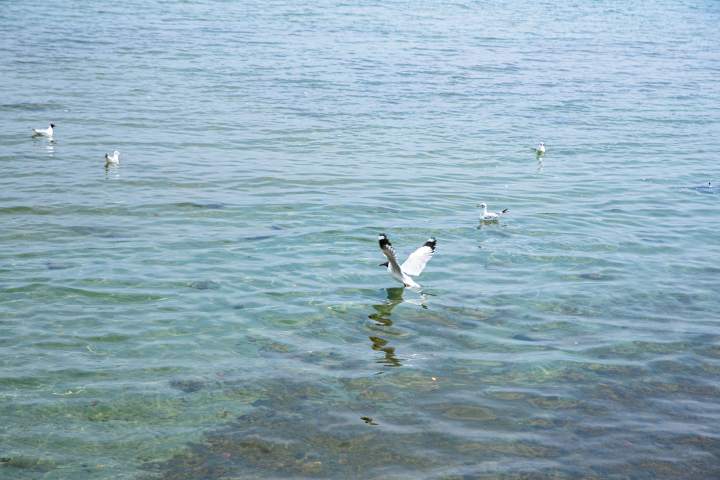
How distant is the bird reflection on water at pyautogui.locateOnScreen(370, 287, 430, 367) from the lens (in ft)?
25.4

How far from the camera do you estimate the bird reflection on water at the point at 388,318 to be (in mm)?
7750

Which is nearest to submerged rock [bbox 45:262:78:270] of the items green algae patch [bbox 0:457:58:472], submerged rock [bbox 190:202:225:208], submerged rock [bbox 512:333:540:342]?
submerged rock [bbox 190:202:225:208]

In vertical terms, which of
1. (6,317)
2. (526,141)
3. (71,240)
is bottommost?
(6,317)

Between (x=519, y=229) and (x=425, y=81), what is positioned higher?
(x=425, y=81)

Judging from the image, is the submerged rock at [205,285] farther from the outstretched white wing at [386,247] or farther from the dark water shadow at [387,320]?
the outstretched white wing at [386,247]

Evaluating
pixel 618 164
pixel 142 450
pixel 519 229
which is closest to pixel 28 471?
pixel 142 450

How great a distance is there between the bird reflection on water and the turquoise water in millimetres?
37

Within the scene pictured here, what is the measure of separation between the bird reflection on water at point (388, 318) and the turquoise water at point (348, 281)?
0.04 meters

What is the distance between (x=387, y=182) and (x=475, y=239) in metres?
3.82

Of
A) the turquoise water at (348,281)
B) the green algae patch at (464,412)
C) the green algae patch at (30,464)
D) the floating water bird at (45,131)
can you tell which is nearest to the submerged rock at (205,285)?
the turquoise water at (348,281)

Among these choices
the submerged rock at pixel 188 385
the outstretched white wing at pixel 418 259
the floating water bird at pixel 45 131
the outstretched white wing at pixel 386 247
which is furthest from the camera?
the floating water bird at pixel 45 131

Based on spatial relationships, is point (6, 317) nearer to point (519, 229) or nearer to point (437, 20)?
point (519, 229)

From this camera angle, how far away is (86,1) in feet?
138

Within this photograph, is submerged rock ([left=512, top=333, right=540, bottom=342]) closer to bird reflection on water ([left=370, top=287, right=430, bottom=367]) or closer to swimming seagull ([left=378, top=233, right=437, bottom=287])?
bird reflection on water ([left=370, top=287, right=430, bottom=367])
